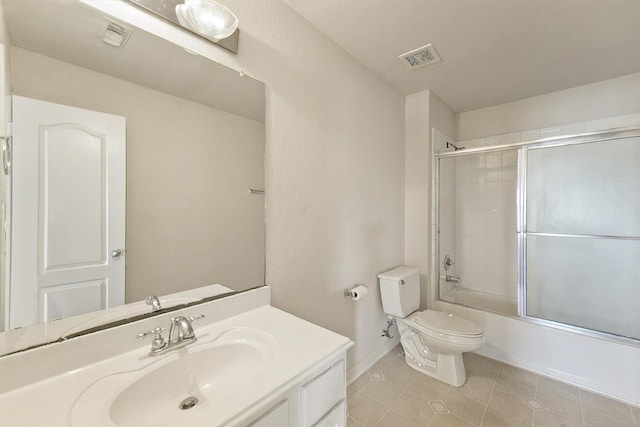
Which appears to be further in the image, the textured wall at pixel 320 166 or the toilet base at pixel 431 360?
the toilet base at pixel 431 360

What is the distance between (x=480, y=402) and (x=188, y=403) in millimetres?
1790

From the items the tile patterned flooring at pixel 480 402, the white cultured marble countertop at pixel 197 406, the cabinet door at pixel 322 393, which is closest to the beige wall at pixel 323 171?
the tile patterned flooring at pixel 480 402

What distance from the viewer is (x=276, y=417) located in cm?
71

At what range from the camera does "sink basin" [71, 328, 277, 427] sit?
2.15 ft

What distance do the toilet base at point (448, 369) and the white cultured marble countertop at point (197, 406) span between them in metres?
1.36

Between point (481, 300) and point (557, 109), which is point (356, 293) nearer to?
point (481, 300)

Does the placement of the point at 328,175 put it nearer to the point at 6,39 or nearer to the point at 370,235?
the point at 370,235

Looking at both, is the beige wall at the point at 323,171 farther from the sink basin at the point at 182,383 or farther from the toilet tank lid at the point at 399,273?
the sink basin at the point at 182,383

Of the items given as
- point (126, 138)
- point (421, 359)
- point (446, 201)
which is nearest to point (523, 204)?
point (446, 201)

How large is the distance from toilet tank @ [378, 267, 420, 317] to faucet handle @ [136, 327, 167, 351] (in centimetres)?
160

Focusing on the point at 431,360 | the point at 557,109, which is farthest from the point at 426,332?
the point at 557,109

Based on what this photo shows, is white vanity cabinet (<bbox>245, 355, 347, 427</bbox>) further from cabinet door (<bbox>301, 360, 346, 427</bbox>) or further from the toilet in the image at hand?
the toilet

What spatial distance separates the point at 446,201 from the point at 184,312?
256cm

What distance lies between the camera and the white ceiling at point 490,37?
1423 millimetres
